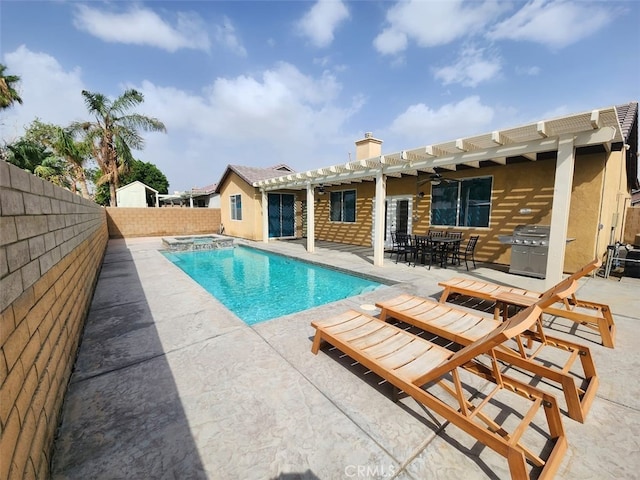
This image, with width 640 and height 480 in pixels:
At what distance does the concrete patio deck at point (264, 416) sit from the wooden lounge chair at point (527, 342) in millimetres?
136

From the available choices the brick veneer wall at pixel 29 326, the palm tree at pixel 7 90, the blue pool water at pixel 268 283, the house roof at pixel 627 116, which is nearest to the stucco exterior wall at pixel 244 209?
the blue pool water at pixel 268 283

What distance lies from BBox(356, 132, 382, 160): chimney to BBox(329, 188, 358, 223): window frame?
1639mm

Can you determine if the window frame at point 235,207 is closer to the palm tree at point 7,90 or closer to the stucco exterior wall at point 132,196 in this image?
the palm tree at point 7,90

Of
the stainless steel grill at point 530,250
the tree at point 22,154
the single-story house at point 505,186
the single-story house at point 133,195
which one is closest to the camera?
the single-story house at point 505,186

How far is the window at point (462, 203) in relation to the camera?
28.4 ft

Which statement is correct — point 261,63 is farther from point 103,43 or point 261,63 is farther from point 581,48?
point 581,48

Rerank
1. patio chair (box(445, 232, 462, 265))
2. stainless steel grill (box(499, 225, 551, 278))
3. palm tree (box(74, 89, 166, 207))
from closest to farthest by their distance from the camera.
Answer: stainless steel grill (box(499, 225, 551, 278)), patio chair (box(445, 232, 462, 265)), palm tree (box(74, 89, 166, 207))

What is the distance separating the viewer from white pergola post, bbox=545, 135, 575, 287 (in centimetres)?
504

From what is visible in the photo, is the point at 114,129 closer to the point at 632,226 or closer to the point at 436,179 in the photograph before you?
the point at 436,179

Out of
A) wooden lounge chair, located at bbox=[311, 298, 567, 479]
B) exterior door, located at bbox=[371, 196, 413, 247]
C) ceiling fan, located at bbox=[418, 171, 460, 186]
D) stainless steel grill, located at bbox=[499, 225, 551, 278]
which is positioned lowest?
wooden lounge chair, located at bbox=[311, 298, 567, 479]

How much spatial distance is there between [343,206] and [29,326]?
12.4 m

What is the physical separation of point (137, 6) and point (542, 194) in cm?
1312

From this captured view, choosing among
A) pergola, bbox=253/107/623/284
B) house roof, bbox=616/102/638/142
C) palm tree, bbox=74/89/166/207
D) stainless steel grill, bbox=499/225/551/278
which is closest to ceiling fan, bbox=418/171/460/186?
→ pergola, bbox=253/107/623/284

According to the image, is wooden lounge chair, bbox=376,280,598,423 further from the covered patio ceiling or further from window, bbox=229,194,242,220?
window, bbox=229,194,242,220
